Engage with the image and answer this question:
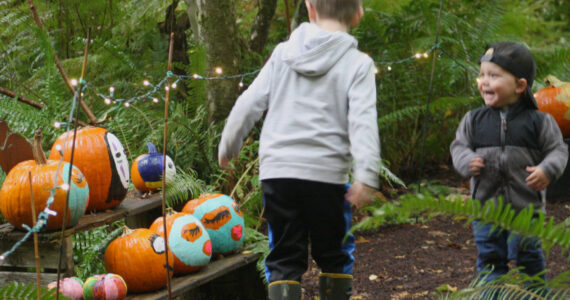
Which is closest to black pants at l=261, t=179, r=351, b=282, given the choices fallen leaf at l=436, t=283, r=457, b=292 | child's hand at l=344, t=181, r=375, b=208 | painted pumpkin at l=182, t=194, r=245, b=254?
child's hand at l=344, t=181, r=375, b=208

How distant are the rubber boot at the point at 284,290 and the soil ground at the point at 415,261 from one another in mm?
Result: 1026

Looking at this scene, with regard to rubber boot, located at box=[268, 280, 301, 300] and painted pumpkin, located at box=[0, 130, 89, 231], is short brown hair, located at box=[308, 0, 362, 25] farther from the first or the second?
painted pumpkin, located at box=[0, 130, 89, 231]

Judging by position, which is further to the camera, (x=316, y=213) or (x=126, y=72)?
(x=126, y=72)

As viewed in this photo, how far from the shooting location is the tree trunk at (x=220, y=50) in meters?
4.32

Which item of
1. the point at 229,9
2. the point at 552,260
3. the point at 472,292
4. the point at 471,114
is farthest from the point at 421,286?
the point at 229,9

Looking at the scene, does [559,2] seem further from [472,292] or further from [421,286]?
[472,292]

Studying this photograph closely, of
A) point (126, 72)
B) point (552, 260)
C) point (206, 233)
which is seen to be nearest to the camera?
point (206, 233)

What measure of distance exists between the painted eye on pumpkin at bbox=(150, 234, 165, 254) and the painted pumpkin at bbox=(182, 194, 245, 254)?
330 mm

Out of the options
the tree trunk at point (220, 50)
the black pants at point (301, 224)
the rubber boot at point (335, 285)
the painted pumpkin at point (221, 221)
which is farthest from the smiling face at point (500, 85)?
the tree trunk at point (220, 50)

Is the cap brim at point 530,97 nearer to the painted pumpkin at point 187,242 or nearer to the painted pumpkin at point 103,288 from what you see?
the painted pumpkin at point 187,242

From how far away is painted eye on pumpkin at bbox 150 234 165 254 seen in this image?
8.58ft

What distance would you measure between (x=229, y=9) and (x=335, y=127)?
2.48 meters

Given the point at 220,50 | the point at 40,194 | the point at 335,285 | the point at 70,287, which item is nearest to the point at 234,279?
the point at 335,285

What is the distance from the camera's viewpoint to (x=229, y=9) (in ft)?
14.3
